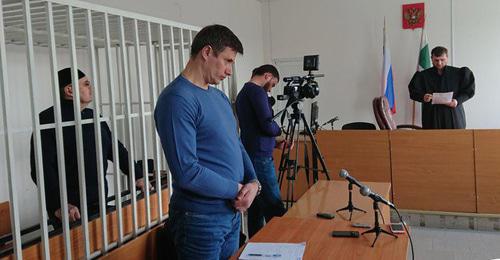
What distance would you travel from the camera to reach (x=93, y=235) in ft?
6.40

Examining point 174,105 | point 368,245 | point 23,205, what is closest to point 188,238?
point 174,105

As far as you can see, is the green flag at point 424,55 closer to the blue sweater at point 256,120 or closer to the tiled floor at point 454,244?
the tiled floor at point 454,244

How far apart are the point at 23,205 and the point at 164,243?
1.23m

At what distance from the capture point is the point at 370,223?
74.1 inches

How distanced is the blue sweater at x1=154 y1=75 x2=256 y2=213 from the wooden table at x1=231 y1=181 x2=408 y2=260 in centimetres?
24

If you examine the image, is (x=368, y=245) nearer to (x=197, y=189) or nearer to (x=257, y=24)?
(x=197, y=189)

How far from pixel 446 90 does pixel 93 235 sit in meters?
3.73

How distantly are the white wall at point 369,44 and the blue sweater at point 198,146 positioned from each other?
485 cm

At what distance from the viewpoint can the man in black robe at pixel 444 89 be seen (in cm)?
422

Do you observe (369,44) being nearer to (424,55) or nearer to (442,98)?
(424,55)

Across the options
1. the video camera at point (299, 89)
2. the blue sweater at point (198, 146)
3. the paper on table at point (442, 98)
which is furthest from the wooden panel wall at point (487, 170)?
the blue sweater at point (198, 146)

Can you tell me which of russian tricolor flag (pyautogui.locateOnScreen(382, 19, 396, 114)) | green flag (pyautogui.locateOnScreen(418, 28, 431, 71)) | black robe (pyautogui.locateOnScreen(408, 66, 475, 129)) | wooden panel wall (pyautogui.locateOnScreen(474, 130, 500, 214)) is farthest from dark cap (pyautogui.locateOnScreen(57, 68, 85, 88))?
green flag (pyautogui.locateOnScreen(418, 28, 431, 71))

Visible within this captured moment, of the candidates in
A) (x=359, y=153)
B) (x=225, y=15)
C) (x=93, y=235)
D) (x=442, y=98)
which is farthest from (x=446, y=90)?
(x=93, y=235)

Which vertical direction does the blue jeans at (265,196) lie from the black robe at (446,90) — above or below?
below
